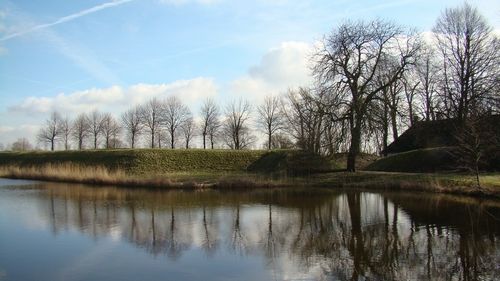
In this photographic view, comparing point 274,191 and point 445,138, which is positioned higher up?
point 445,138

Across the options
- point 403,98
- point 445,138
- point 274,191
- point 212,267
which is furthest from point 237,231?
point 403,98

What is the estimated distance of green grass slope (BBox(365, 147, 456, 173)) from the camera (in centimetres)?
3325

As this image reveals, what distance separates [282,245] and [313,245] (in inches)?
33.6

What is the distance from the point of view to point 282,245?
12844 millimetres

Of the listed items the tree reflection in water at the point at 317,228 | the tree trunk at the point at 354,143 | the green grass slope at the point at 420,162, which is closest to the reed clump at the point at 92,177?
the tree reflection in water at the point at 317,228

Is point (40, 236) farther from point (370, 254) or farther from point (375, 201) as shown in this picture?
point (375, 201)

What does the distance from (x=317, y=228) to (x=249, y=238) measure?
9.24ft

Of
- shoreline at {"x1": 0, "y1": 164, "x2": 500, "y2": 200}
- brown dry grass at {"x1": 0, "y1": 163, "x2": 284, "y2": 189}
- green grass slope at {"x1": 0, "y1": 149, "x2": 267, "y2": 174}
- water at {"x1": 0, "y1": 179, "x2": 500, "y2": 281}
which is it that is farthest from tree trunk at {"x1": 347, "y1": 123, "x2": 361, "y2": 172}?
green grass slope at {"x1": 0, "y1": 149, "x2": 267, "y2": 174}

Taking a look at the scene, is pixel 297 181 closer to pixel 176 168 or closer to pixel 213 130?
pixel 176 168

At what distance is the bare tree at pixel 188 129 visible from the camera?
65.6 meters

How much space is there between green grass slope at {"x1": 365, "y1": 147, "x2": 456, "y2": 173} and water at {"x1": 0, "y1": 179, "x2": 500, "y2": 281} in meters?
11.0

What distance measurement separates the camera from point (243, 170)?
3941 centimetres

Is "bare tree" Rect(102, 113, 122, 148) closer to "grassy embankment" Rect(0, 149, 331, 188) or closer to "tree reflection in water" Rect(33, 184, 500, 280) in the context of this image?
Answer: "grassy embankment" Rect(0, 149, 331, 188)

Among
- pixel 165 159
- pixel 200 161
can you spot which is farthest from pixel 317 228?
pixel 165 159
